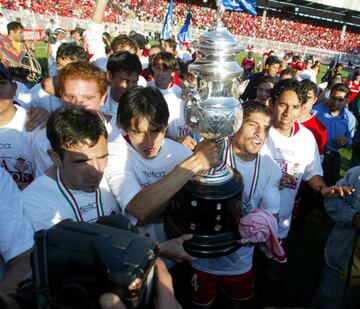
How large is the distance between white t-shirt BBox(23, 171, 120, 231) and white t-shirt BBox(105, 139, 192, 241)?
5.4 inches

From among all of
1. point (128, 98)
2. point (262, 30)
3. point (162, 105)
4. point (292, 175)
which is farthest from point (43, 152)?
point (262, 30)

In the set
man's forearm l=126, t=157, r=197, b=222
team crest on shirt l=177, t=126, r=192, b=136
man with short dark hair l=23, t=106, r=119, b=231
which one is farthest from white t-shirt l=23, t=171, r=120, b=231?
team crest on shirt l=177, t=126, r=192, b=136

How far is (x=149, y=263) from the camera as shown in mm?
962

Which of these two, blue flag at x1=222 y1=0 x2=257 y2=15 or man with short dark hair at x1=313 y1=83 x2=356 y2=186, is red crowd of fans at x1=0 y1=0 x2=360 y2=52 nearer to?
man with short dark hair at x1=313 y1=83 x2=356 y2=186

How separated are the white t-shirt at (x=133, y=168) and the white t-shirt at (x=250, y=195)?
1.73ft

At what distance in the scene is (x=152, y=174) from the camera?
86.2 inches

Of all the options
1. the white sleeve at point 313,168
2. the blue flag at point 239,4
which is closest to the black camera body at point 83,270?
the blue flag at point 239,4

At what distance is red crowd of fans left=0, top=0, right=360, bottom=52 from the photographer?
38281 millimetres

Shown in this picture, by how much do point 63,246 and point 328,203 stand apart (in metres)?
2.20

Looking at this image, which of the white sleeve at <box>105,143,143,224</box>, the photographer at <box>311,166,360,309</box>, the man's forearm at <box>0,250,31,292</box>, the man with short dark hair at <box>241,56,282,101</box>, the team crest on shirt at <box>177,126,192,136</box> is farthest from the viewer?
the man with short dark hair at <box>241,56,282,101</box>

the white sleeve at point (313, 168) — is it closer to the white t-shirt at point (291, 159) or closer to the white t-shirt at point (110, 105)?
the white t-shirt at point (291, 159)

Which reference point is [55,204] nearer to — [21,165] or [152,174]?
[152,174]

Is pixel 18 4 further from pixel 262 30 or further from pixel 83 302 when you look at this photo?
pixel 83 302

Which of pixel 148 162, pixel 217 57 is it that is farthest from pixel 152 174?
pixel 217 57
